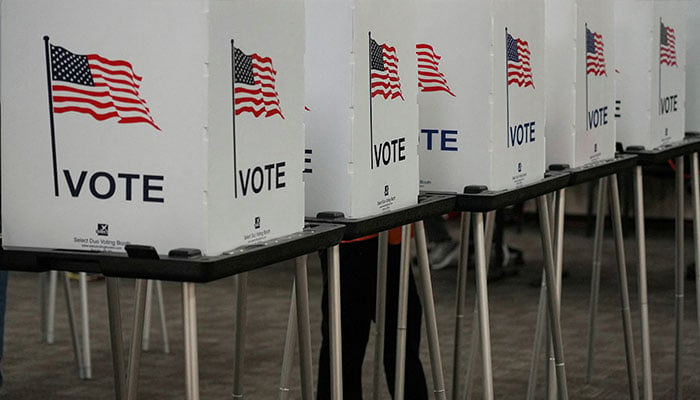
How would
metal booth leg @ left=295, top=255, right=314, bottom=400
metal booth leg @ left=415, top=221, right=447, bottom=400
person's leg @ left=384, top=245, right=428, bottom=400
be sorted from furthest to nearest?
person's leg @ left=384, top=245, right=428, bottom=400, metal booth leg @ left=415, top=221, right=447, bottom=400, metal booth leg @ left=295, top=255, right=314, bottom=400

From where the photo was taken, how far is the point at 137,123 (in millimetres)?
1776

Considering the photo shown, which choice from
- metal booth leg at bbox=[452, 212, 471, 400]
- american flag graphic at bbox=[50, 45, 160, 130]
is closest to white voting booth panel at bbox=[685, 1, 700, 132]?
metal booth leg at bbox=[452, 212, 471, 400]

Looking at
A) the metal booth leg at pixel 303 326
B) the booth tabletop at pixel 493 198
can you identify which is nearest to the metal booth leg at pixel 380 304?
the booth tabletop at pixel 493 198

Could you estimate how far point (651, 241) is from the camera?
27.6ft

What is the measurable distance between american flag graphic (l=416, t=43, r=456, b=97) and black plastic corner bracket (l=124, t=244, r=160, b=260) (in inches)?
42.7

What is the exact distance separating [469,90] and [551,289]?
714 mm

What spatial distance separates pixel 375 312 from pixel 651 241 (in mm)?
5415

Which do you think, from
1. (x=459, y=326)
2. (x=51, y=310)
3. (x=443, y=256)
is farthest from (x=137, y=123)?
(x=443, y=256)

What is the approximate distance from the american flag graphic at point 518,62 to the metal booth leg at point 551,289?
35cm

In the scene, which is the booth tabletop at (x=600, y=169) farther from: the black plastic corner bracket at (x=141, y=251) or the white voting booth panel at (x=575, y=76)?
the black plastic corner bracket at (x=141, y=251)

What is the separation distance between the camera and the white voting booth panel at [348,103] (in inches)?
84.9

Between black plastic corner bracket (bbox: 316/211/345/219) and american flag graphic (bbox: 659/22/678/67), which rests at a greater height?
american flag graphic (bbox: 659/22/678/67)

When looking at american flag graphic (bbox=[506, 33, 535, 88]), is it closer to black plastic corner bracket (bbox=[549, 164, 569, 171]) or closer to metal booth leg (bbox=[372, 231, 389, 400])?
black plastic corner bracket (bbox=[549, 164, 569, 171])

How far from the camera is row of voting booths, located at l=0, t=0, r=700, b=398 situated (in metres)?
1.75
